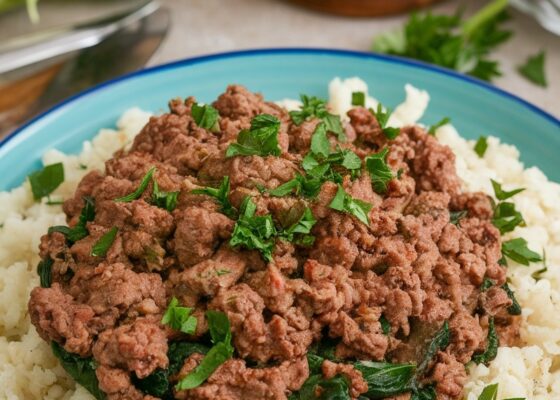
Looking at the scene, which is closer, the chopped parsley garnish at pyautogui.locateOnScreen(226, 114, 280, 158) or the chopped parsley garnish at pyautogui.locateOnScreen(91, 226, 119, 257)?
the chopped parsley garnish at pyautogui.locateOnScreen(91, 226, 119, 257)

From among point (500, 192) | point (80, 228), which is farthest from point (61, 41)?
point (500, 192)

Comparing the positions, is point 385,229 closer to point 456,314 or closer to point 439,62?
point 456,314

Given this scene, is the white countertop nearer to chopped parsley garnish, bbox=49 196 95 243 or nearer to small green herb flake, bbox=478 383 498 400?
chopped parsley garnish, bbox=49 196 95 243

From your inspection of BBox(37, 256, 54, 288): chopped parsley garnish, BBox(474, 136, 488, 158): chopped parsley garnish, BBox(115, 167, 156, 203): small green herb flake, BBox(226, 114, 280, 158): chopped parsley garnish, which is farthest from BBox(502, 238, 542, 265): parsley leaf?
BBox(37, 256, 54, 288): chopped parsley garnish

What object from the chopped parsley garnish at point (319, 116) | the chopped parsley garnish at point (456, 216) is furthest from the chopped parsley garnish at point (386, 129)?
the chopped parsley garnish at point (456, 216)

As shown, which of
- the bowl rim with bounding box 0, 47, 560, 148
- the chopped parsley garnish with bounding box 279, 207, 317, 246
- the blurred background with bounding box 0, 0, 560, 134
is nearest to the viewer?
the chopped parsley garnish with bounding box 279, 207, 317, 246

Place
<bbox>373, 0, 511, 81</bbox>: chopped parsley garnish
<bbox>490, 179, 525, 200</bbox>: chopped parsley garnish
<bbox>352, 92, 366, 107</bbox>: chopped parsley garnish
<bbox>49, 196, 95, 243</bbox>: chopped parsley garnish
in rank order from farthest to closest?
<bbox>373, 0, 511, 81</bbox>: chopped parsley garnish
<bbox>352, 92, 366, 107</bbox>: chopped parsley garnish
<bbox>490, 179, 525, 200</bbox>: chopped parsley garnish
<bbox>49, 196, 95, 243</bbox>: chopped parsley garnish
